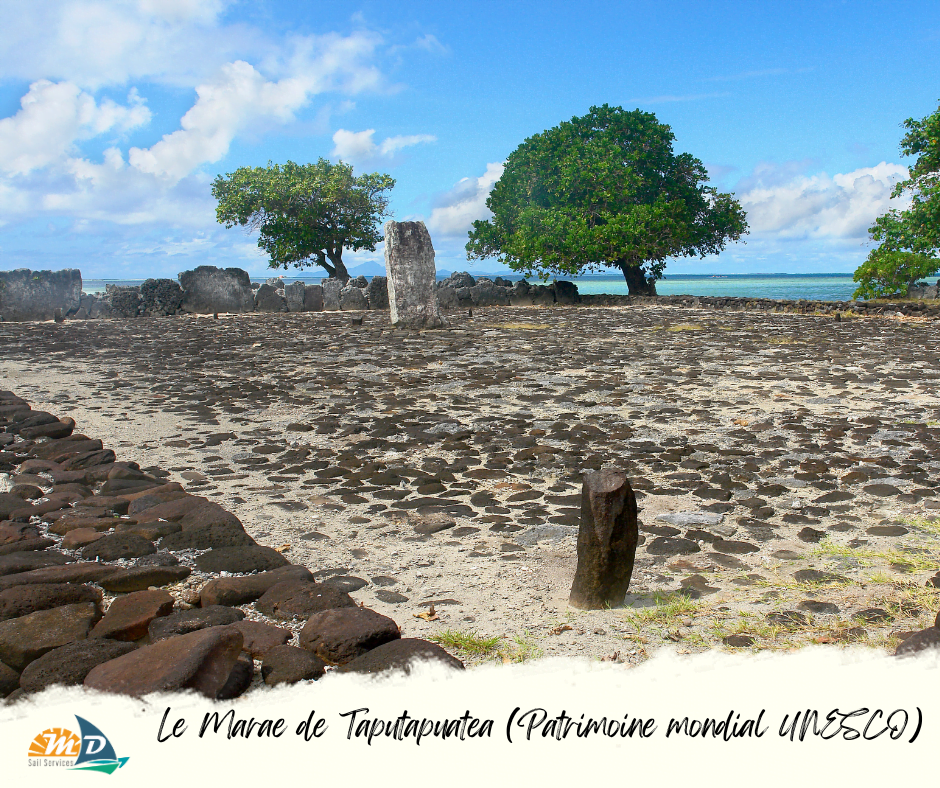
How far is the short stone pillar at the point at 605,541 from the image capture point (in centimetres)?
325

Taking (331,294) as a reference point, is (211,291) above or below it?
above

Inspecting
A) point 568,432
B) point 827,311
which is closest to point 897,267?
point 827,311

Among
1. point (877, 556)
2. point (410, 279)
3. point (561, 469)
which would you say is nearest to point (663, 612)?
point (877, 556)

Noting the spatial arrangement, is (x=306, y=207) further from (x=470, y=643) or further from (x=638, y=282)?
(x=470, y=643)

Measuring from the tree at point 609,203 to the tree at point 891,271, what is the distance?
6418 mm

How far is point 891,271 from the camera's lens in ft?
73.2

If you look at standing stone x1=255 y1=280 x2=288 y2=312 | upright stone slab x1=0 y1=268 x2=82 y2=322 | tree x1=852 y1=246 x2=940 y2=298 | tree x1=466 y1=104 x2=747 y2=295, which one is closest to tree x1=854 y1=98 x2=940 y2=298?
tree x1=852 y1=246 x2=940 y2=298

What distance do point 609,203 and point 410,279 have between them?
12627 mm

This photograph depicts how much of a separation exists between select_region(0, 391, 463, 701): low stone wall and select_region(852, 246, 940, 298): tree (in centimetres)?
2228

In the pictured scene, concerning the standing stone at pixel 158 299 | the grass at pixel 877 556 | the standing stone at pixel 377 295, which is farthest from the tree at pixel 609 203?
the grass at pixel 877 556

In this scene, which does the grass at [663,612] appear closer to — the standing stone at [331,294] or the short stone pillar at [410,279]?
the short stone pillar at [410,279]

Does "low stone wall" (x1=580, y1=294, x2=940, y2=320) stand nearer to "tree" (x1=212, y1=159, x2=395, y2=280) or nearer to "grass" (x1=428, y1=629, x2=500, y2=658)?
"tree" (x1=212, y1=159, x2=395, y2=280)

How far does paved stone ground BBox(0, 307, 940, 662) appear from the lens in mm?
3268

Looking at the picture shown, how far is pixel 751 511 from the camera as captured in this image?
4.63 m
